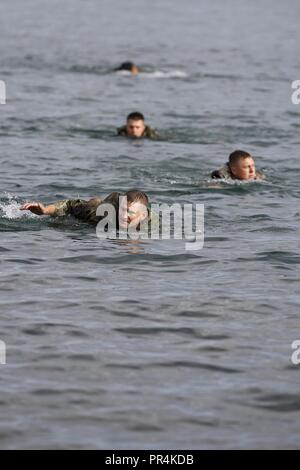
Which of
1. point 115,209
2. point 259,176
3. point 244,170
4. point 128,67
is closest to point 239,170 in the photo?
point 244,170

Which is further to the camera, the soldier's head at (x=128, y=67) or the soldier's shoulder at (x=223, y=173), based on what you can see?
the soldier's head at (x=128, y=67)

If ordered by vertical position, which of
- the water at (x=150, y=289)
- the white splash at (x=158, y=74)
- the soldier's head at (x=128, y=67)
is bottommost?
the water at (x=150, y=289)

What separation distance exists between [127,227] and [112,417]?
5.89 m

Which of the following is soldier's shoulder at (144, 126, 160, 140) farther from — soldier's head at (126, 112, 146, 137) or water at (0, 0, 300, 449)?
water at (0, 0, 300, 449)

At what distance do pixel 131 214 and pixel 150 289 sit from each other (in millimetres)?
2496

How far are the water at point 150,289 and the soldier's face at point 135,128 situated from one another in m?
0.27

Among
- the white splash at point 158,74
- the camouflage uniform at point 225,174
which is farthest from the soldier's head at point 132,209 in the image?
the white splash at point 158,74

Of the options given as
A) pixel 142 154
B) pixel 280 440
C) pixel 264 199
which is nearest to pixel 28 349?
pixel 280 440

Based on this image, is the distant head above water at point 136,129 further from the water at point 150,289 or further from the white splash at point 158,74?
the white splash at point 158,74

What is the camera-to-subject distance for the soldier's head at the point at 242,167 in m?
16.7

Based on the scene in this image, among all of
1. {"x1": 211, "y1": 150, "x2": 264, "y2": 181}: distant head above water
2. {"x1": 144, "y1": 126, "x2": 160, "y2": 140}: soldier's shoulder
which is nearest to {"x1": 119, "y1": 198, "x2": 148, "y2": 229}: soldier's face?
{"x1": 211, "y1": 150, "x2": 264, "y2": 181}: distant head above water

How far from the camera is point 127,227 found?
44.1ft

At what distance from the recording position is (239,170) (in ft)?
55.3

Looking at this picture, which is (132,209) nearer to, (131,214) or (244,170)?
(131,214)
